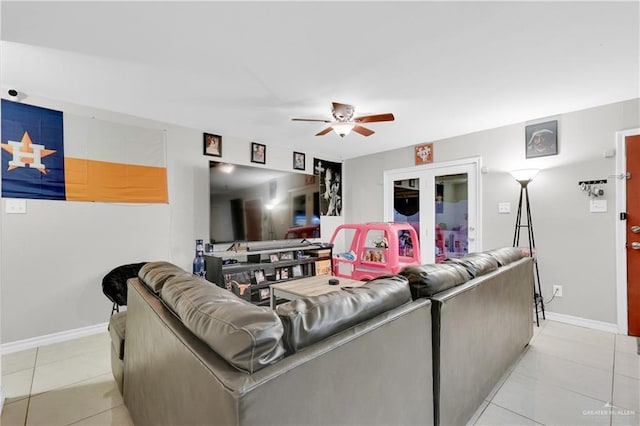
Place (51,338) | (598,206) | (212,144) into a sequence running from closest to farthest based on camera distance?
(51,338) → (598,206) → (212,144)

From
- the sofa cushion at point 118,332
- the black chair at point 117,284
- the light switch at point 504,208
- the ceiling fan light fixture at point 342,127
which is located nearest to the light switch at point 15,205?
the black chair at point 117,284

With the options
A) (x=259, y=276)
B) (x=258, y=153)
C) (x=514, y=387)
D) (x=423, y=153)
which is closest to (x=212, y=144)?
(x=258, y=153)

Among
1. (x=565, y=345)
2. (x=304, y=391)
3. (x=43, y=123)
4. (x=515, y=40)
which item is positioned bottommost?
(x=565, y=345)

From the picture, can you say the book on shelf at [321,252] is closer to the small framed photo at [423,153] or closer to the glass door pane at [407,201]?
the glass door pane at [407,201]

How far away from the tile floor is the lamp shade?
1692 millimetres

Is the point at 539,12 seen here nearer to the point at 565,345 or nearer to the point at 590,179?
the point at 590,179

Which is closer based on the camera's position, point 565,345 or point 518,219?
point 565,345

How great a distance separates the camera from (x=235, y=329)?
81 cm

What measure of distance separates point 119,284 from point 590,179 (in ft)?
16.0

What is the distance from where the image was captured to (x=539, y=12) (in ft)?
5.66

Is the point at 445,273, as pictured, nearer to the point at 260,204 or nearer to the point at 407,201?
the point at 260,204

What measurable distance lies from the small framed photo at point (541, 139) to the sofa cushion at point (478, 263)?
7.23 feet

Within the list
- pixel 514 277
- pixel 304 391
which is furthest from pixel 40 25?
Result: pixel 514 277

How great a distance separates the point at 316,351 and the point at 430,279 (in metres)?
0.76
